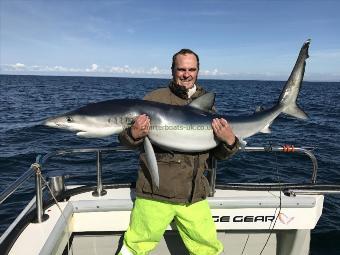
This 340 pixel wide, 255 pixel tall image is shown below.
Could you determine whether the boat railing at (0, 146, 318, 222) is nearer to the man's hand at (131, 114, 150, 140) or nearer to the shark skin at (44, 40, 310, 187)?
the shark skin at (44, 40, 310, 187)

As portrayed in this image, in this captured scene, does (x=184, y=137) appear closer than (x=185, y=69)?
Yes

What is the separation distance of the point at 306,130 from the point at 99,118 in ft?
63.8

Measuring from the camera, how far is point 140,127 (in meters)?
3.59

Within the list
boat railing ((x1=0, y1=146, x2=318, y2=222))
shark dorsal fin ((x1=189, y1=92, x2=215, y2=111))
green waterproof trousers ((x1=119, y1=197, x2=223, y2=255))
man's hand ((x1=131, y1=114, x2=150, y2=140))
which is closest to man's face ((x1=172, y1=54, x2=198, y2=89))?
shark dorsal fin ((x1=189, y1=92, x2=215, y2=111))

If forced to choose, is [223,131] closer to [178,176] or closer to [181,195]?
[178,176]

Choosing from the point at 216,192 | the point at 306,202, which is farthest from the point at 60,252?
the point at 306,202

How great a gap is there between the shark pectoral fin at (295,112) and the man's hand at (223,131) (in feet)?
4.16

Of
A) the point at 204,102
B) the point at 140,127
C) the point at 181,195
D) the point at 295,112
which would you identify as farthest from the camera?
the point at 295,112

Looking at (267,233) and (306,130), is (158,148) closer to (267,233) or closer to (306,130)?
(267,233)

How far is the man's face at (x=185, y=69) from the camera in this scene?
4105 millimetres

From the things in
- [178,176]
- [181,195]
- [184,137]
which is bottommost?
[181,195]

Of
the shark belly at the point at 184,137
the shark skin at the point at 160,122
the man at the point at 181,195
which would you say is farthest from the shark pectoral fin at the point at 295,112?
the shark belly at the point at 184,137

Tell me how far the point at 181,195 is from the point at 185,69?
1360 millimetres

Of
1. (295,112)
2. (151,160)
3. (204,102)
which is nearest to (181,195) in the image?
(151,160)
